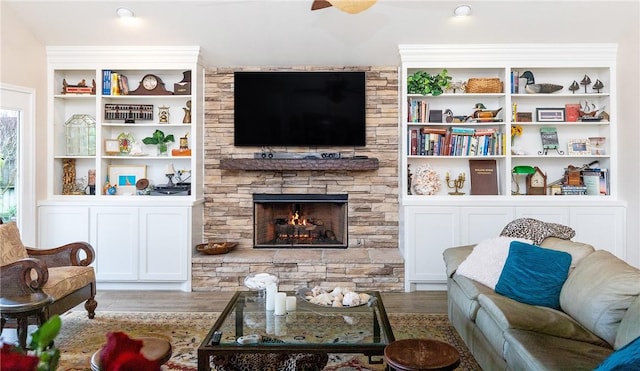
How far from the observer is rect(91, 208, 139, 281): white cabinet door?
4703mm

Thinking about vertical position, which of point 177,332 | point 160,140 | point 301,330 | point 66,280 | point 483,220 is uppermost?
point 160,140

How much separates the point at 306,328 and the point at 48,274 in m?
2.01

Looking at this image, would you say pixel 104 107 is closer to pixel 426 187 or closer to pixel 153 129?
pixel 153 129

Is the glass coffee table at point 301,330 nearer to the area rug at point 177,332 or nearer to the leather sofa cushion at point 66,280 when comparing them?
the area rug at point 177,332

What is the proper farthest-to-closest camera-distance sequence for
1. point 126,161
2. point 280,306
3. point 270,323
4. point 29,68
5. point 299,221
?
point 299,221 → point 126,161 → point 29,68 → point 280,306 → point 270,323

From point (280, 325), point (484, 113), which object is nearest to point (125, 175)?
point (280, 325)

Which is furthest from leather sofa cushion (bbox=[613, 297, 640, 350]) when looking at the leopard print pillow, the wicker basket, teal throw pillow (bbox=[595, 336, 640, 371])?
the wicker basket

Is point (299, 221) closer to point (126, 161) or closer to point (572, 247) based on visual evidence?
point (126, 161)

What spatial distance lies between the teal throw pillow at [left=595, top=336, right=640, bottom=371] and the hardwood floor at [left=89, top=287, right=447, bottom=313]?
260 centimetres

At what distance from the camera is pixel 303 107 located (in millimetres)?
5117

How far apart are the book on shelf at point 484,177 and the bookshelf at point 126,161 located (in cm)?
308

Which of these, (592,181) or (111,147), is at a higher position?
(111,147)

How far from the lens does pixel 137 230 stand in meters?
4.70

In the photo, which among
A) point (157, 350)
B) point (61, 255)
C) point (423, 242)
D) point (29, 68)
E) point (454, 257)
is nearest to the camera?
point (157, 350)
